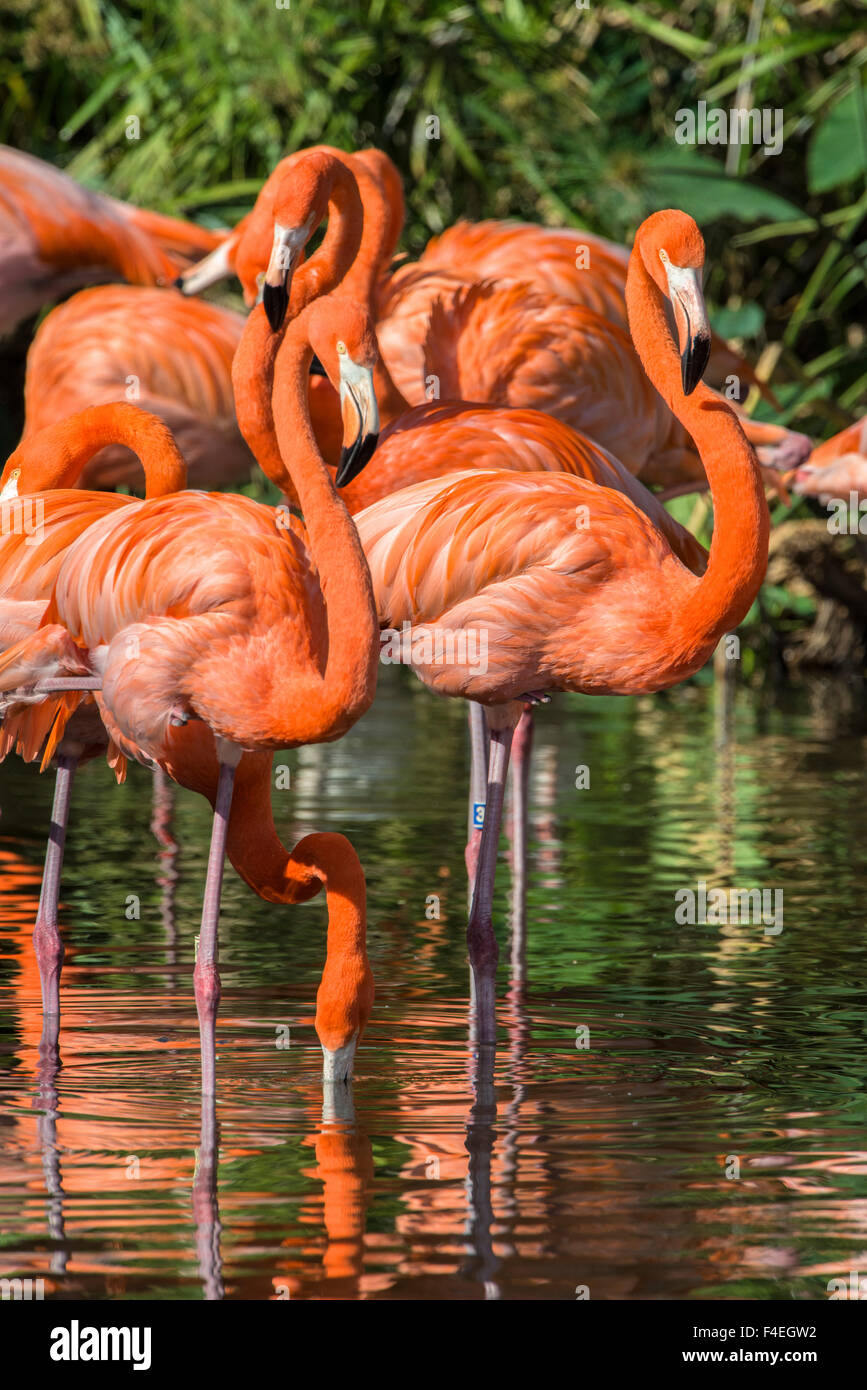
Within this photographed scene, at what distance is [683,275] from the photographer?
14.9 feet

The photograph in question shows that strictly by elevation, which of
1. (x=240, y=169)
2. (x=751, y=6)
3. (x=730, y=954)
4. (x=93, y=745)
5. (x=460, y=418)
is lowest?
(x=730, y=954)

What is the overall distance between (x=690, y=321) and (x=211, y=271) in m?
3.07

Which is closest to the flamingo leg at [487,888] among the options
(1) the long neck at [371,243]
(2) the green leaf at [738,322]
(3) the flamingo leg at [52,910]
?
(3) the flamingo leg at [52,910]

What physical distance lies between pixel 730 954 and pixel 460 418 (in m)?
1.45

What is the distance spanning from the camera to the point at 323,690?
13.5ft

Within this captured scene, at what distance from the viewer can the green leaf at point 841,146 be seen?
34.3 ft

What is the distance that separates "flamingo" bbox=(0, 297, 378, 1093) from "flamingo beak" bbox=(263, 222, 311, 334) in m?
0.38

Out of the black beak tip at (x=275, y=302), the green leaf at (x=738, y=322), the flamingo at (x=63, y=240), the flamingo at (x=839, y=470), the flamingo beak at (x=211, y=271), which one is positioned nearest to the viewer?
the black beak tip at (x=275, y=302)

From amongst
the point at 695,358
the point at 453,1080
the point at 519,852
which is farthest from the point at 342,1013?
the point at 519,852

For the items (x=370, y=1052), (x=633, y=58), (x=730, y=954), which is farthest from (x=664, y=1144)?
(x=633, y=58)

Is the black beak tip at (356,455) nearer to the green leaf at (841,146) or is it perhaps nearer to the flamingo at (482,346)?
the flamingo at (482,346)

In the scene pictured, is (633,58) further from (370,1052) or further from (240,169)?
(370,1052)

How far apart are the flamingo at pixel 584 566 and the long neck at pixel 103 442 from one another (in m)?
0.50

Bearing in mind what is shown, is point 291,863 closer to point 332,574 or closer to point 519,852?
point 332,574
